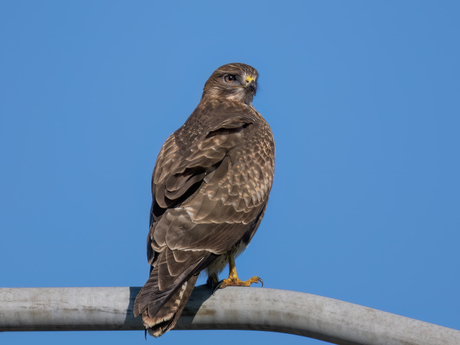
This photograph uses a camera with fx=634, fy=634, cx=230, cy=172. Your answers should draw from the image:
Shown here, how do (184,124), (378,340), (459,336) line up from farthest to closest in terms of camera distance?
(184,124), (378,340), (459,336)

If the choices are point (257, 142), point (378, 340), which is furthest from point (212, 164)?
point (378, 340)

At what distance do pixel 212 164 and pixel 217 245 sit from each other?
0.83m

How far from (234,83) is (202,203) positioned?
2.56 meters

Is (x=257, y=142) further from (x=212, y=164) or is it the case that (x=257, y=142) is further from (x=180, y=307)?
(x=180, y=307)

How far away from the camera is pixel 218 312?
349 centimetres

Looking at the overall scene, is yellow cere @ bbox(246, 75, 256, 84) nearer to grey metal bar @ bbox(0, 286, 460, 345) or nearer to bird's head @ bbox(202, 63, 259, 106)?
bird's head @ bbox(202, 63, 259, 106)

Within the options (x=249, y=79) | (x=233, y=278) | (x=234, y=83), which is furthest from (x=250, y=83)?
(x=233, y=278)

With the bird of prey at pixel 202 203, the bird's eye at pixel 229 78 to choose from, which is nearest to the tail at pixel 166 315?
the bird of prey at pixel 202 203

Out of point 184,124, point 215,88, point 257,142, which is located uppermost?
point 215,88

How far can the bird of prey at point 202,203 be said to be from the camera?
13.4 ft

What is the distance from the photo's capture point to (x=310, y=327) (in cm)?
306

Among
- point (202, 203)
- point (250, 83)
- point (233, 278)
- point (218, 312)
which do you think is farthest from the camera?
point (250, 83)

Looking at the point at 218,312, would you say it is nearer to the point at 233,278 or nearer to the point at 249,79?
the point at 233,278

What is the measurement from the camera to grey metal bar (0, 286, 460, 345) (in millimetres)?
2953
